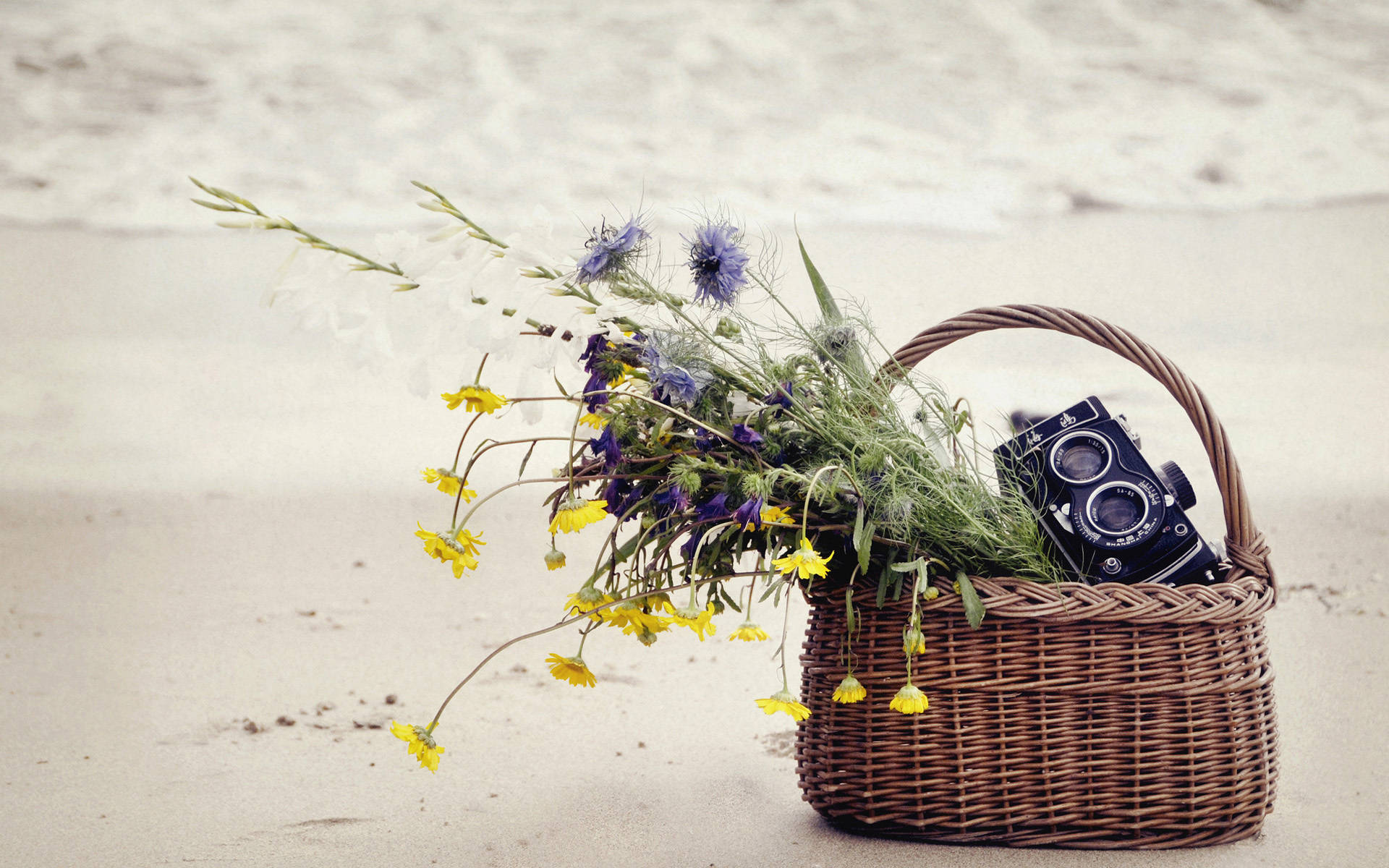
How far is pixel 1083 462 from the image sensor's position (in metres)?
0.82

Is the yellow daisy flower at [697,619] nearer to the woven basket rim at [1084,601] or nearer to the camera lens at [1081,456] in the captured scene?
the woven basket rim at [1084,601]

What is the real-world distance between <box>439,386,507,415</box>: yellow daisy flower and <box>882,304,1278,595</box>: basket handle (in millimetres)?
362

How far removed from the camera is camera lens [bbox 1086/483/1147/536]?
0.79 m

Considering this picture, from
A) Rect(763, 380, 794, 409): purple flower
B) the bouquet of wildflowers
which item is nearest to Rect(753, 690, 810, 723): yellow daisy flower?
the bouquet of wildflowers

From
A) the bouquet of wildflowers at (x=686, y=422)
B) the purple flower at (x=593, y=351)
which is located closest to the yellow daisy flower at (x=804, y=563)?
the bouquet of wildflowers at (x=686, y=422)

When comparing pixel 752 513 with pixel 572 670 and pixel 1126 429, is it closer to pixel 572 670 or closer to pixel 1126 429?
pixel 572 670

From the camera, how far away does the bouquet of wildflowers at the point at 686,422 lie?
0.66 meters

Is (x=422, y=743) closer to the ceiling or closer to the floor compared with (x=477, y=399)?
closer to the floor

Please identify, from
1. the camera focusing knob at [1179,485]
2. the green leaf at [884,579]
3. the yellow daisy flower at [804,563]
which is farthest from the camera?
the camera focusing knob at [1179,485]

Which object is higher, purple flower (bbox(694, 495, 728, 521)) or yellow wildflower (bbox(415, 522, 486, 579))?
purple flower (bbox(694, 495, 728, 521))

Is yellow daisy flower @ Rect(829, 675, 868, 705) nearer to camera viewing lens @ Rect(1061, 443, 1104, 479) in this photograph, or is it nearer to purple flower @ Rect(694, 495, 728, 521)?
Result: purple flower @ Rect(694, 495, 728, 521)

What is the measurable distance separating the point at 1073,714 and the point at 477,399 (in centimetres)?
51

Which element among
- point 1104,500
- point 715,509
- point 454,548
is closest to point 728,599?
point 715,509

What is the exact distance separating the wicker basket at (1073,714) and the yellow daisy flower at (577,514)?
229 mm
